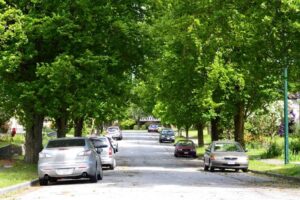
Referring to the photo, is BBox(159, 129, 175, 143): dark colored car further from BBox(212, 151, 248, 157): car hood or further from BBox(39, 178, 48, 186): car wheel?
BBox(39, 178, 48, 186): car wheel

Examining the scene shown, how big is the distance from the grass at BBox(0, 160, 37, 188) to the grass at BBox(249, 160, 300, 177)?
10.6 meters

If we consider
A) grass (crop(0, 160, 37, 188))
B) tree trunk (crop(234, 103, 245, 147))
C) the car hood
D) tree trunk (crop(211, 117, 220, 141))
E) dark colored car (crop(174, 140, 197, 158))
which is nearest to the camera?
grass (crop(0, 160, 37, 188))

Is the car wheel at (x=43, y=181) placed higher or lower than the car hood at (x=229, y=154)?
lower

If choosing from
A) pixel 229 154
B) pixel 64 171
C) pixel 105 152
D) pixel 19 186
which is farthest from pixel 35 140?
pixel 19 186

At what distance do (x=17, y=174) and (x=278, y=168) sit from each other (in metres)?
13.0

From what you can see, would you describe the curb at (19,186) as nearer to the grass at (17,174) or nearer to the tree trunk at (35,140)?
the grass at (17,174)

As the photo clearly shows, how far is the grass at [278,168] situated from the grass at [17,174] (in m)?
10.6

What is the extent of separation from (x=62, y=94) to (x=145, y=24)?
5.20 meters

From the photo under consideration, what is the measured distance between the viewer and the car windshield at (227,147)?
3238cm

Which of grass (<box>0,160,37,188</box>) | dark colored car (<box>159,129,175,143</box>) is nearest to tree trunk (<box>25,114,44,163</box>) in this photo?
grass (<box>0,160,37,188</box>)

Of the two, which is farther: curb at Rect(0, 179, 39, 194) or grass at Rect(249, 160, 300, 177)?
grass at Rect(249, 160, 300, 177)

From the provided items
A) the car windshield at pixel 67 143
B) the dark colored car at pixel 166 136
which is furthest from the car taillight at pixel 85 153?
the dark colored car at pixel 166 136

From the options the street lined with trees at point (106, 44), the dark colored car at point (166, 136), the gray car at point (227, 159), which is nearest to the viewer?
the street lined with trees at point (106, 44)

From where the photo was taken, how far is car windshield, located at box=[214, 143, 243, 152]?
32.4 m
